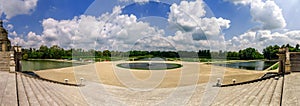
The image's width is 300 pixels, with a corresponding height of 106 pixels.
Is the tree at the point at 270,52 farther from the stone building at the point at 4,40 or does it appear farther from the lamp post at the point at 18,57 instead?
the lamp post at the point at 18,57

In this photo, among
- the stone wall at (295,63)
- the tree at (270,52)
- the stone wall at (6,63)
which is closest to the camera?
the stone wall at (295,63)

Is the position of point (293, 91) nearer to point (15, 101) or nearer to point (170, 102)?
point (170, 102)

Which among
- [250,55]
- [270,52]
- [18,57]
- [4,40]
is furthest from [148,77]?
[250,55]

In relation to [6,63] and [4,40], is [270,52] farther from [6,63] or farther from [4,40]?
[6,63]

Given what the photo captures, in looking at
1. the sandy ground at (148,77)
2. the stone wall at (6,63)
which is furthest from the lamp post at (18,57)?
the sandy ground at (148,77)

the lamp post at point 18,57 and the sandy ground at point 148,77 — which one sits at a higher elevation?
the lamp post at point 18,57

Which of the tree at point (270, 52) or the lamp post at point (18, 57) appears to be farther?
the tree at point (270, 52)

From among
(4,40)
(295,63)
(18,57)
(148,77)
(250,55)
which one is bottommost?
(148,77)

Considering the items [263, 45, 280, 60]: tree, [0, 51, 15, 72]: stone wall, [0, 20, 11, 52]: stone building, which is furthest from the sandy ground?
→ [263, 45, 280, 60]: tree

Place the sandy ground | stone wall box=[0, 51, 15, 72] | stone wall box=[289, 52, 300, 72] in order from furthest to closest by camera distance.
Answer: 1. the sandy ground
2. stone wall box=[0, 51, 15, 72]
3. stone wall box=[289, 52, 300, 72]

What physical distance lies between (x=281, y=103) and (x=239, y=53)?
58.3 metres

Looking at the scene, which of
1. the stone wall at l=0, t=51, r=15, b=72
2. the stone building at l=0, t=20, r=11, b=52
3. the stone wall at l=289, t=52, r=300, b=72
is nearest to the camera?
the stone wall at l=289, t=52, r=300, b=72

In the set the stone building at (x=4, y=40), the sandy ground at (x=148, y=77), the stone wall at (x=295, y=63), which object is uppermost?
the stone building at (x=4, y=40)

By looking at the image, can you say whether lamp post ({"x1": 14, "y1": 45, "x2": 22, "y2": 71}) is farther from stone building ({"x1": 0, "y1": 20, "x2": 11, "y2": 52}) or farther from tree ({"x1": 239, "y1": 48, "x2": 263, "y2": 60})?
tree ({"x1": 239, "y1": 48, "x2": 263, "y2": 60})
